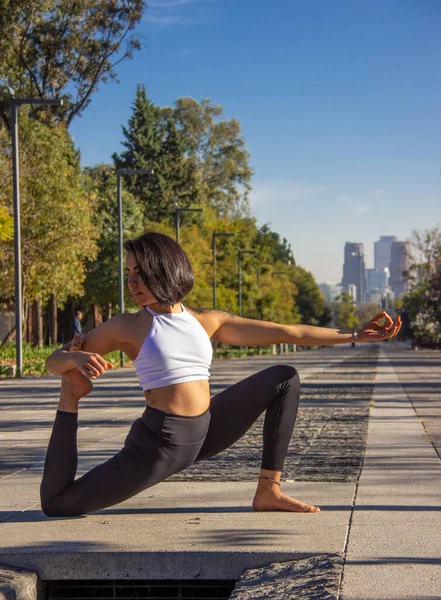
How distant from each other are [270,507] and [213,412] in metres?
0.67

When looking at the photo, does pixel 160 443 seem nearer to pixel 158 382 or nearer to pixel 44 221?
pixel 158 382

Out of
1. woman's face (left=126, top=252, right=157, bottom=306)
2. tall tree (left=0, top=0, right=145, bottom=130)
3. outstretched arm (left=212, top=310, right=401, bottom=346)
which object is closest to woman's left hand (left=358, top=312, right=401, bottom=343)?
outstretched arm (left=212, top=310, right=401, bottom=346)

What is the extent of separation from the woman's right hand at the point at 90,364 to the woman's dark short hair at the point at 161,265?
436 millimetres

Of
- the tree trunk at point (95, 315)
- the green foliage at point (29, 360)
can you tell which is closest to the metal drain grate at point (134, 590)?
the green foliage at point (29, 360)

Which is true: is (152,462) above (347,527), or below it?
above

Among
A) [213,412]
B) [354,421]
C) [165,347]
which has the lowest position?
[354,421]

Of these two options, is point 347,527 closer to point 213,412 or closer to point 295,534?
point 295,534

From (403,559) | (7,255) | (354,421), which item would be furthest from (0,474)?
(7,255)

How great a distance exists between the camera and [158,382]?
507cm

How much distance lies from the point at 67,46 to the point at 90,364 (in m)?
46.1

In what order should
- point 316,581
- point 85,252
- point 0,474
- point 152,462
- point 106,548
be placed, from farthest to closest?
point 85,252 → point 0,474 → point 152,462 → point 106,548 → point 316,581

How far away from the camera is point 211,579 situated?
4.71 metres

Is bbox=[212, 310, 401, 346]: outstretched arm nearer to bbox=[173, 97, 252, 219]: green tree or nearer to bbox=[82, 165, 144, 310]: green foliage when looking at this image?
bbox=[82, 165, 144, 310]: green foliage

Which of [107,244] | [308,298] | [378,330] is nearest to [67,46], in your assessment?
[107,244]
